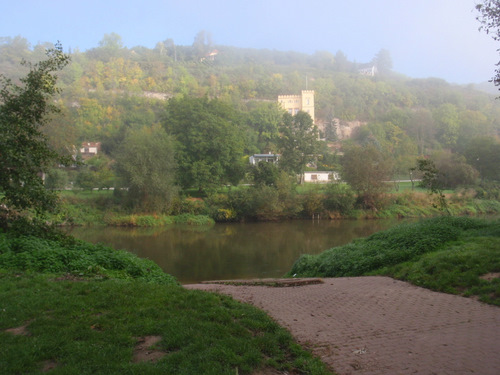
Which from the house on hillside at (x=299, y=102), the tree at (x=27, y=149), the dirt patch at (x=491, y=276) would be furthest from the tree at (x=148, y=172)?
the house on hillside at (x=299, y=102)

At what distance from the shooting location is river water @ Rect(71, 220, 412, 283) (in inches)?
810

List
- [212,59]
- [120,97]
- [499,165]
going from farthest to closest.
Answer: [212,59] < [120,97] < [499,165]

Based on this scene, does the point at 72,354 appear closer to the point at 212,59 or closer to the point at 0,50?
the point at 0,50

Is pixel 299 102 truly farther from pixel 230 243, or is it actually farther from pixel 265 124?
pixel 230 243

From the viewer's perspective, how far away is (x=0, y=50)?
13238cm

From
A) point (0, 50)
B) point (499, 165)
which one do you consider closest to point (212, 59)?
point (0, 50)

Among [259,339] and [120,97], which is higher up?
[120,97]

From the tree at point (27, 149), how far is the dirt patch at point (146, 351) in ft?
17.5

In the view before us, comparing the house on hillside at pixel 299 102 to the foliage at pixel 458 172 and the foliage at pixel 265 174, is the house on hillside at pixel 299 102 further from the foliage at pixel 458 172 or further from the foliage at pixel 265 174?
the foliage at pixel 265 174

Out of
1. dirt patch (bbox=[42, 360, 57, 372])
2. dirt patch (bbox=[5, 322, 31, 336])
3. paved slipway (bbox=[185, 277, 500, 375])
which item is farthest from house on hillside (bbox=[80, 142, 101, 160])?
dirt patch (bbox=[42, 360, 57, 372])

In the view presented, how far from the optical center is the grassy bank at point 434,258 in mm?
8148

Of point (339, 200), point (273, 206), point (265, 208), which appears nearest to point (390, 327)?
point (273, 206)

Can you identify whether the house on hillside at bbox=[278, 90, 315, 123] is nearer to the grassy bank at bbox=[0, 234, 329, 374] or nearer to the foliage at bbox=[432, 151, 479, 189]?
the foliage at bbox=[432, 151, 479, 189]

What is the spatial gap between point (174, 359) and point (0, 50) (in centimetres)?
16380
